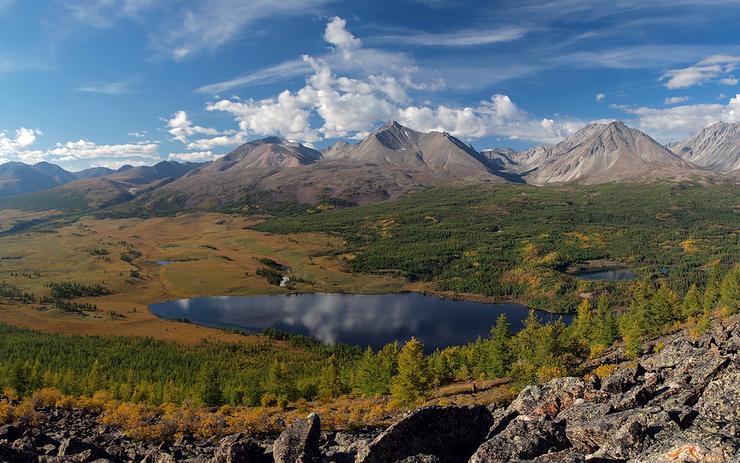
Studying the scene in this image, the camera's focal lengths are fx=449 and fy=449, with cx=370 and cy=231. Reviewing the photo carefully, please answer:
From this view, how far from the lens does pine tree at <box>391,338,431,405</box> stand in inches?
2776

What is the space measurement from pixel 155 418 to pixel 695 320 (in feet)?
343

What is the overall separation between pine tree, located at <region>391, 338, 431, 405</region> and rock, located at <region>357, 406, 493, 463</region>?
146 ft

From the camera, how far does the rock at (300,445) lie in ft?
81.3

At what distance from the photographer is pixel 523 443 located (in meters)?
22.6

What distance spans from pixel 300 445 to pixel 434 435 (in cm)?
766

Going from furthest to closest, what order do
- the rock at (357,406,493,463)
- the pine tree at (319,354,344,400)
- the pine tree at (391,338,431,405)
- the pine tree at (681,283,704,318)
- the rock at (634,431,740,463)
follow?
the pine tree at (681,283,704,318) < the pine tree at (319,354,344,400) < the pine tree at (391,338,431,405) < the rock at (357,406,493,463) < the rock at (634,431,740,463)

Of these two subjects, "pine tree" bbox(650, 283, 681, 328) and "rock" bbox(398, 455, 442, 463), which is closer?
"rock" bbox(398, 455, 442, 463)

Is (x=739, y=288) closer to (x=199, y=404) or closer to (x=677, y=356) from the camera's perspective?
(x=677, y=356)

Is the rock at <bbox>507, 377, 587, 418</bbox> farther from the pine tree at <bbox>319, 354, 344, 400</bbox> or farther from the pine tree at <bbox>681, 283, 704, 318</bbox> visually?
the pine tree at <bbox>681, 283, 704, 318</bbox>

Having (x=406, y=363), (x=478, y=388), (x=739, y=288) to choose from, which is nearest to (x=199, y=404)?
(x=406, y=363)

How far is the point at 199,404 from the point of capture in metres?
83.4

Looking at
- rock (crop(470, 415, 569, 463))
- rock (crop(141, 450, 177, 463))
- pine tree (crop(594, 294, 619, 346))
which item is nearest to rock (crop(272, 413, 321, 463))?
rock (crop(470, 415, 569, 463))

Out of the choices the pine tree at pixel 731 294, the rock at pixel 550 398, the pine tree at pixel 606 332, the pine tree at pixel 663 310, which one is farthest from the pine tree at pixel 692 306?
the rock at pixel 550 398

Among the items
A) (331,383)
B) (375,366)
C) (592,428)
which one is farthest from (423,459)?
(331,383)
